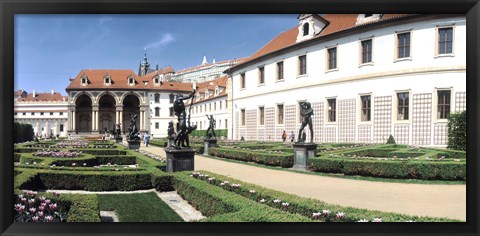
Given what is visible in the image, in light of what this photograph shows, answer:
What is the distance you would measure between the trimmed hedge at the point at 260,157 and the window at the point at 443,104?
9548 millimetres

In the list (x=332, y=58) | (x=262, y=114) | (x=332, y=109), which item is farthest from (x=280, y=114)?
(x=332, y=58)

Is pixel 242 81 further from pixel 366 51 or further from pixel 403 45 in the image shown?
pixel 403 45

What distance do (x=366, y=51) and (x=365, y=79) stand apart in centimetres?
169

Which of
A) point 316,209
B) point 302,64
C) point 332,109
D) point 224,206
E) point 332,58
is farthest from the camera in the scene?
point 302,64

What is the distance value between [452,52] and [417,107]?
11.1 feet

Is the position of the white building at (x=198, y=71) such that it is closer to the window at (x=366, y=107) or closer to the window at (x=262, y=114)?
the window at (x=262, y=114)

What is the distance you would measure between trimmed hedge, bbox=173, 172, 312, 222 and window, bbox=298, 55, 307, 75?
18.8 m

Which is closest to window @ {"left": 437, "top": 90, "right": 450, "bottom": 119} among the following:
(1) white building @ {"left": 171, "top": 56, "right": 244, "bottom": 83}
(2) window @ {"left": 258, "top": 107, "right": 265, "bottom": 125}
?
(1) white building @ {"left": 171, "top": 56, "right": 244, "bottom": 83}

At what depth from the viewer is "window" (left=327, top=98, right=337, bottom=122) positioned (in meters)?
23.1

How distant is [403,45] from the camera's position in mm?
19266

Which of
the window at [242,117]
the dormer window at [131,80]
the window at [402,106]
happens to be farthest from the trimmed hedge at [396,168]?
the window at [242,117]
